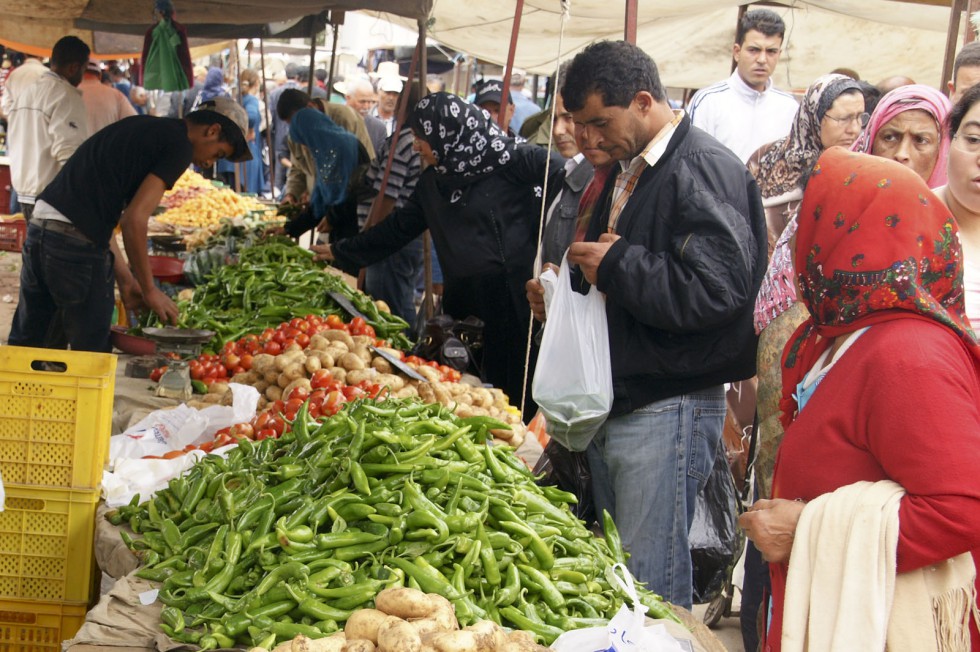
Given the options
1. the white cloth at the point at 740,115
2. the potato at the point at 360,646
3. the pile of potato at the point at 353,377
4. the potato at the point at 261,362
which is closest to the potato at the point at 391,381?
the pile of potato at the point at 353,377

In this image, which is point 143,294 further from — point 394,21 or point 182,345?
point 394,21

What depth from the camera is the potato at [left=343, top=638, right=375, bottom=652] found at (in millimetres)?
2221

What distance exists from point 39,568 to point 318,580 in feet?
4.89

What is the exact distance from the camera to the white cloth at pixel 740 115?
6.75 meters

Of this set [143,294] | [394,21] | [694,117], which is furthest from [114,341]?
[394,21]

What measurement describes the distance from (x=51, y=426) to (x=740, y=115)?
15.9ft

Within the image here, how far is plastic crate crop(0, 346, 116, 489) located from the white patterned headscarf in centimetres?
277

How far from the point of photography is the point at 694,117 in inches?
267

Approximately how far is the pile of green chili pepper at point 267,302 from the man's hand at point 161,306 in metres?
0.11

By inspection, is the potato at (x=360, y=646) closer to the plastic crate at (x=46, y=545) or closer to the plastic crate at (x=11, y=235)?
the plastic crate at (x=46, y=545)

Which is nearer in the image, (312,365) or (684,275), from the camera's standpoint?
(684,275)

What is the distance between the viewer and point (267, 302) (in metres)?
6.38

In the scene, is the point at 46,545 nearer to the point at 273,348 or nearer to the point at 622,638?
the point at 273,348

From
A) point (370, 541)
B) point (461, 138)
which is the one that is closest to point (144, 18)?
point (461, 138)
